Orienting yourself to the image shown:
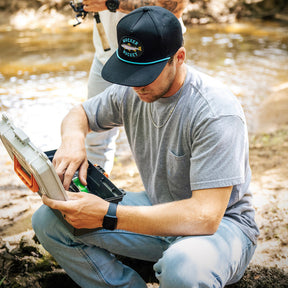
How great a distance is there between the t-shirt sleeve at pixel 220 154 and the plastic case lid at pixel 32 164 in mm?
557

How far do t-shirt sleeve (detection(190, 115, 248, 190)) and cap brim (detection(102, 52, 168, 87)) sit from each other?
0.98 feet

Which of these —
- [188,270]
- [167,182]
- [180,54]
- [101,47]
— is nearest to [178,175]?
[167,182]

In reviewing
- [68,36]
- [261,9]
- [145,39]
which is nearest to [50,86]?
[68,36]

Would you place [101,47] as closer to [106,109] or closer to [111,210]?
[106,109]

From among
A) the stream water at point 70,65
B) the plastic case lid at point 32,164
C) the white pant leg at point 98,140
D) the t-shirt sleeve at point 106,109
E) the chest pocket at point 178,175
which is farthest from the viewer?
the stream water at point 70,65

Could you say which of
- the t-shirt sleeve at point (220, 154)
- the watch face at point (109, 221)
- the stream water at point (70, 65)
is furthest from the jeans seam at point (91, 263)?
the stream water at point (70, 65)

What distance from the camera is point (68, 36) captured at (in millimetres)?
7840

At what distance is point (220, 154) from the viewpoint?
1.51 m

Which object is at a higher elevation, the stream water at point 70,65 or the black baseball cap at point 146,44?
the black baseball cap at point 146,44

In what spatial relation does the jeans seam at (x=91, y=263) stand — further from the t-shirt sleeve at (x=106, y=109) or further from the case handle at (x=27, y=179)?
the t-shirt sleeve at (x=106, y=109)

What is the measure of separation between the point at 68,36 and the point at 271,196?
246 inches

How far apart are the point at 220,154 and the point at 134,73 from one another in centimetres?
48

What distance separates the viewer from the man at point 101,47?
2.40m

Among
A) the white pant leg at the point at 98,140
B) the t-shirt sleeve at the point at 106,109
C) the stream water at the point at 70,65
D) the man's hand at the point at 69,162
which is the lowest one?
the stream water at the point at 70,65
